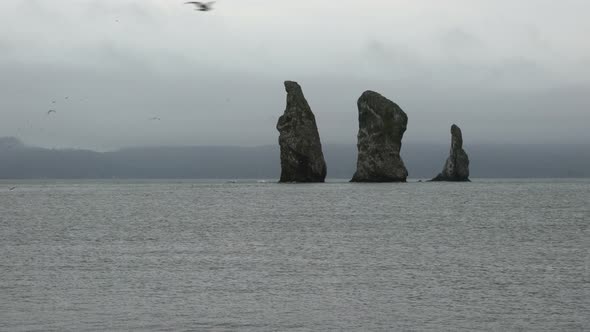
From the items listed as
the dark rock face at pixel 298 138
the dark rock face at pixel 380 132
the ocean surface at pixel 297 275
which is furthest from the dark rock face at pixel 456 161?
the ocean surface at pixel 297 275

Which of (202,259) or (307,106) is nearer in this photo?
(202,259)

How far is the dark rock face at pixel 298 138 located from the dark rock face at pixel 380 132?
8.25 m

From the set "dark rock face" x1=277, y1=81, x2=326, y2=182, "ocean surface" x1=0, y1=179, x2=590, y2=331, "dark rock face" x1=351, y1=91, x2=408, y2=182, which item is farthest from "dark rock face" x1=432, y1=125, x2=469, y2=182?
"ocean surface" x1=0, y1=179, x2=590, y2=331

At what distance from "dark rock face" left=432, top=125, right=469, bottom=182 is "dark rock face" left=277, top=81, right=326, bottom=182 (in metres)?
29.8

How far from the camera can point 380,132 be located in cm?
15438

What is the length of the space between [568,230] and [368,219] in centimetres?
1898

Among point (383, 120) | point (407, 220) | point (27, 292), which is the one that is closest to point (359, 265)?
point (27, 292)

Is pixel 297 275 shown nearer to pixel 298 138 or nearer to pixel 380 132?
pixel 298 138

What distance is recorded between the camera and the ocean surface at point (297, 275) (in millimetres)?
28234

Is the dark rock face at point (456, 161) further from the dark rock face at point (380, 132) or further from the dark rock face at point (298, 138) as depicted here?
the dark rock face at point (298, 138)

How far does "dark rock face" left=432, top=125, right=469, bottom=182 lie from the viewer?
172000 millimetres

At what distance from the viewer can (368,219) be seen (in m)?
77.8

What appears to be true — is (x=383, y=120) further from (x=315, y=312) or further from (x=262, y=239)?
(x=315, y=312)

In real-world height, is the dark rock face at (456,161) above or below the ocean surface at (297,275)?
above
